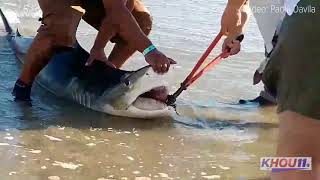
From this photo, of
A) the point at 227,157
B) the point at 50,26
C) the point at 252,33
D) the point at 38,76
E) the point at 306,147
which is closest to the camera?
the point at 306,147

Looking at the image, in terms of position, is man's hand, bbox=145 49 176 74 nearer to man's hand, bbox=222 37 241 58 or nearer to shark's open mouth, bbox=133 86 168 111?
shark's open mouth, bbox=133 86 168 111

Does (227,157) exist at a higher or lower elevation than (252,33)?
higher

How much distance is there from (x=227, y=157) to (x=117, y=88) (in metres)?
0.88

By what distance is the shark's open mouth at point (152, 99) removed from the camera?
4.06 metres

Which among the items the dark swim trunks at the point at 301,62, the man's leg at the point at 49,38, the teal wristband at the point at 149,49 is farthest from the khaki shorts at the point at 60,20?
the dark swim trunks at the point at 301,62

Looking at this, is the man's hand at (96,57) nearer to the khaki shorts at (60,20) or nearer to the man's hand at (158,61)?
the khaki shorts at (60,20)

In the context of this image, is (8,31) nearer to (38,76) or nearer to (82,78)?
(38,76)

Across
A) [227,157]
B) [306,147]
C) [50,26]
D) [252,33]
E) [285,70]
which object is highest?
[285,70]

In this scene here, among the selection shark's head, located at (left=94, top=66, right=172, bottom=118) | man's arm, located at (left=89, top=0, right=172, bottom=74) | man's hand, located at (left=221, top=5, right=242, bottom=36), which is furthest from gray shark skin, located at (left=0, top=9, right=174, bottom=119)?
man's hand, located at (left=221, top=5, right=242, bottom=36)

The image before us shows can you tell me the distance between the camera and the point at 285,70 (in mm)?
1917

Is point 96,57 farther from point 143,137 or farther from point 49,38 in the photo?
point 143,137

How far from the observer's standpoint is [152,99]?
408 cm

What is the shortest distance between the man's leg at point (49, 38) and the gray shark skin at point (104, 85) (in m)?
0.19

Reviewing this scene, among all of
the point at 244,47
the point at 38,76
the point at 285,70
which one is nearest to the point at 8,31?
the point at 38,76
